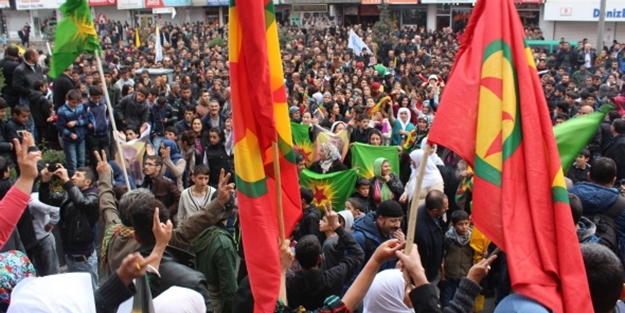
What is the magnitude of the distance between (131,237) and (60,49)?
275cm

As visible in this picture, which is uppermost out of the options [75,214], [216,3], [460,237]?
[216,3]

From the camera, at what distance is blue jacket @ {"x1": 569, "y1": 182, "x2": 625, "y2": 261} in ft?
16.7

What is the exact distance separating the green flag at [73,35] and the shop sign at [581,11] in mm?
22775

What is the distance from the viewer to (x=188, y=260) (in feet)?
13.1

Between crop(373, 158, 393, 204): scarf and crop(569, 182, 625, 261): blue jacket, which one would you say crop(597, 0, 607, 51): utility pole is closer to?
crop(373, 158, 393, 204): scarf

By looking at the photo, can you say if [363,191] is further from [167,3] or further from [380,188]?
[167,3]

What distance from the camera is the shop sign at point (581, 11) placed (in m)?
24.2

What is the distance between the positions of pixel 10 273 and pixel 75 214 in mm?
2566

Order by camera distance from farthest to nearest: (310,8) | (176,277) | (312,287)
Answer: (310,8) < (312,287) < (176,277)

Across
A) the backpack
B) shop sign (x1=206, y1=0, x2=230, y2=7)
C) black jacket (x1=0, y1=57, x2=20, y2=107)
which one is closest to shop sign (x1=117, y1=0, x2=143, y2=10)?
shop sign (x1=206, y1=0, x2=230, y2=7)

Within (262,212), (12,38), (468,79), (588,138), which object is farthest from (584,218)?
(12,38)

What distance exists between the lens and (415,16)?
107 ft

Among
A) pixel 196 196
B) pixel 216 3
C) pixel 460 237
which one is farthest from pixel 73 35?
pixel 216 3

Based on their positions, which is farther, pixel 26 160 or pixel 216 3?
pixel 216 3
